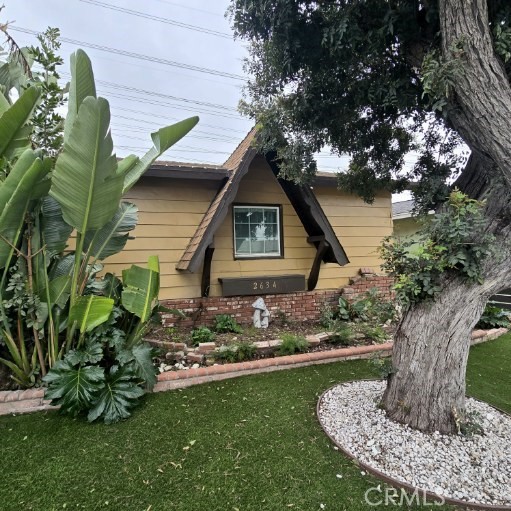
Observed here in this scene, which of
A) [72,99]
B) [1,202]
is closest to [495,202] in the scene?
[72,99]

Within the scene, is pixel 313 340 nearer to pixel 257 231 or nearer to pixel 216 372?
pixel 216 372

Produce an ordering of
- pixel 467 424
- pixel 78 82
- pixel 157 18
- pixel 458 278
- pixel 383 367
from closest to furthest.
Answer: pixel 458 278 < pixel 467 424 < pixel 383 367 < pixel 78 82 < pixel 157 18

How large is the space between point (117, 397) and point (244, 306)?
3.43 m

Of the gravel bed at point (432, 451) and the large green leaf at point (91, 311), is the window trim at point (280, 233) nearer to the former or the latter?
the large green leaf at point (91, 311)

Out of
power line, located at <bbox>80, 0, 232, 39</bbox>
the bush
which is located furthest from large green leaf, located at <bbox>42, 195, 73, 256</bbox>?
power line, located at <bbox>80, 0, 232, 39</bbox>

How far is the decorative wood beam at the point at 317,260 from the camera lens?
6418 mm

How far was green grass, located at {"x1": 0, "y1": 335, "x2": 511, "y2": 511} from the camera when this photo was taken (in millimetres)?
2223

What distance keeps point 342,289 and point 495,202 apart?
4.80 m

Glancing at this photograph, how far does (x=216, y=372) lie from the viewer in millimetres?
4180

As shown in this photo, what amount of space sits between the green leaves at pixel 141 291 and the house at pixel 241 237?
5.35ft

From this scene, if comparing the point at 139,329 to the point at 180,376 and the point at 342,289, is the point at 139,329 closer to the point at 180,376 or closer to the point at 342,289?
the point at 180,376

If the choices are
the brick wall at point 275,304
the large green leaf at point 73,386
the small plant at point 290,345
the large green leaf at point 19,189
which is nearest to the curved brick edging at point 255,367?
the small plant at point 290,345

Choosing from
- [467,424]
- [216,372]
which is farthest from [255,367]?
[467,424]
